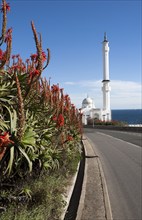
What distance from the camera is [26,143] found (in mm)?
4461

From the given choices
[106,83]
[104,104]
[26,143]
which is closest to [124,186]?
[26,143]

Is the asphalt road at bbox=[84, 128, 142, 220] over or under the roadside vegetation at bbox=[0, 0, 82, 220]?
under

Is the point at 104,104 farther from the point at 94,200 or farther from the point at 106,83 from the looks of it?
the point at 94,200

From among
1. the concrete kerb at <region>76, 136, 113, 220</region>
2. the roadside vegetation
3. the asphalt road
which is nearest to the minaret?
the asphalt road

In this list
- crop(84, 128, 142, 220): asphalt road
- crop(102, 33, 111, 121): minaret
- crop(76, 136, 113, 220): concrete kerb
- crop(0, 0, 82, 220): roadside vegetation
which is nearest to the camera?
crop(0, 0, 82, 220): roadside vegetation

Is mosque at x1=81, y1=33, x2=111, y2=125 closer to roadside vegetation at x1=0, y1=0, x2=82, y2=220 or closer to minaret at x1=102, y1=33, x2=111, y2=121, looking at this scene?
minaret at x1=102, y1=33, x2=111, y2=121

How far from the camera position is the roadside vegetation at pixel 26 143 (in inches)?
173

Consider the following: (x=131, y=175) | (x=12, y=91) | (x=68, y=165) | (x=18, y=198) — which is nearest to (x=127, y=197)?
(x=68, y=165)

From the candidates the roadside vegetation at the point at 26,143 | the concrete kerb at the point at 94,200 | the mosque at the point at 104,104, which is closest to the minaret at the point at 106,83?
the mosque at the point at 104,104

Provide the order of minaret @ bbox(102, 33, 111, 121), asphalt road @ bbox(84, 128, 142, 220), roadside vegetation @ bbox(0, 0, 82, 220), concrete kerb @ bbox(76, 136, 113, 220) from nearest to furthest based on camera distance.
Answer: roadside vegetation @ bbox(0, 0, 82, 220) → concrete kerb @ bbox(76, 136, 113, 220) → asphalt road @ bbox(84, 128, 142, 220) → minaret @ bbox(102, 33, 111, 121)

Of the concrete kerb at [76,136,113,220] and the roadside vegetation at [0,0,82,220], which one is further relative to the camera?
the concrete kerb at [76,136,113,220]

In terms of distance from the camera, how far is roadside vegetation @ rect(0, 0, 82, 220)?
Result: 439cm

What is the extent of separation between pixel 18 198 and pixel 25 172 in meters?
0.48

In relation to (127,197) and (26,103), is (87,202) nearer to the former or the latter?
(127,197)
